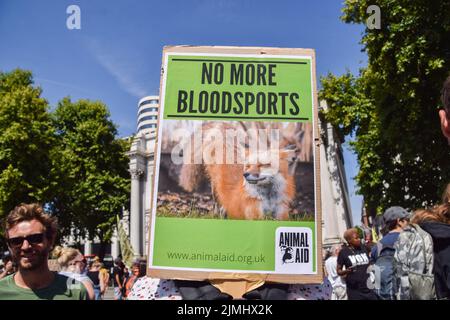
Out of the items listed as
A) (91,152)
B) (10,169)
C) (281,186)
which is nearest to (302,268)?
(281,186)

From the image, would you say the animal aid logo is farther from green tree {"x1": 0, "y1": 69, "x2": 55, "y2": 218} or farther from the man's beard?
green tree {"x1": 0, "y1": 69, "x2": 55, "y2": 218}

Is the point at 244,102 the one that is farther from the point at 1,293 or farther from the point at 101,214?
the point at 101,214

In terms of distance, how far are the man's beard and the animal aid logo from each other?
161 cm

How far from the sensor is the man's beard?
2.93m

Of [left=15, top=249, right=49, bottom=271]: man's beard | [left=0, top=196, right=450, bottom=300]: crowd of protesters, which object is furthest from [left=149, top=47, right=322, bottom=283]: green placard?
[left=15, top=249, right=49, bottom=271]: man's beard

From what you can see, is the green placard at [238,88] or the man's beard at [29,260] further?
the green placard at [238,88]

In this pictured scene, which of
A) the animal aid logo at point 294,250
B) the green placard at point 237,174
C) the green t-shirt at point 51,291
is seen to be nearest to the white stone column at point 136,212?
the green t-shirt at point 51,291

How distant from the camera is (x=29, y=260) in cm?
294

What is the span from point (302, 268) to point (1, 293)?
2003mm

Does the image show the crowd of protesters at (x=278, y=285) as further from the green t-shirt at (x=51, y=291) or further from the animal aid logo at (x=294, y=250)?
the animal aid logo at (x=294, y=250)

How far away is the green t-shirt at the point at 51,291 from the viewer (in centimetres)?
290

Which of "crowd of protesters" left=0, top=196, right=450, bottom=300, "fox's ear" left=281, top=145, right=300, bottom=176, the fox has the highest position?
"fox's ear" left=281, top=145, right=300, bottom=176

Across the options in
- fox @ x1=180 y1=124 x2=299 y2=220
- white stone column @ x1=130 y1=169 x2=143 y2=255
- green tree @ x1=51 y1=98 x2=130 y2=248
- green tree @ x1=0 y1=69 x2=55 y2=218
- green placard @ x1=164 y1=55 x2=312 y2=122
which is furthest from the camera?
A: white stone column @ x1=130 y1=169 x2=143 y2=255

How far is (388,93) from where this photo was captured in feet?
52.0
